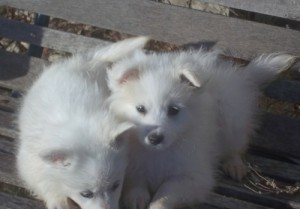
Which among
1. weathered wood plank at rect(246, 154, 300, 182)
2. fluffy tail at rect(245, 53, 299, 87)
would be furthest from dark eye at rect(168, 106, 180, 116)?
fluffy tail at rect(245, 53, 299, 87)

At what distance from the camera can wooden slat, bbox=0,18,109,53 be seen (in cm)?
511

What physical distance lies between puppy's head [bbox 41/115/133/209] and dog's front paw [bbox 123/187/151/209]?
0.14 m

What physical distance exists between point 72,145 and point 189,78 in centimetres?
76

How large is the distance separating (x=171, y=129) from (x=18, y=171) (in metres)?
0.90

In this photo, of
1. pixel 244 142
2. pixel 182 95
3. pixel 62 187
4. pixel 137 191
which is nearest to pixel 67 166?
pixel 62 187

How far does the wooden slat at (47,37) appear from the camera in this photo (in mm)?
5105

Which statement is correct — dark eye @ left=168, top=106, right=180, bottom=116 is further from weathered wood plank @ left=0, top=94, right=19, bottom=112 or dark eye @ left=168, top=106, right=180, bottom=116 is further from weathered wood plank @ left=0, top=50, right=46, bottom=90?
weathered wood plank @ left=0, top=50, right=46, bottom=90

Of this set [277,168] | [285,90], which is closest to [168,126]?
[277,168]

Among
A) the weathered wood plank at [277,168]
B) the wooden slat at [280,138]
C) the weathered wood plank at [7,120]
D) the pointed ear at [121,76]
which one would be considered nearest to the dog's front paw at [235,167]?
the weathered wood plank at [277,168]

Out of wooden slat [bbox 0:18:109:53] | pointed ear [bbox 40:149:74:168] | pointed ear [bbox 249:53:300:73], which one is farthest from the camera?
wooden slat [bbox 0:18:109:53]

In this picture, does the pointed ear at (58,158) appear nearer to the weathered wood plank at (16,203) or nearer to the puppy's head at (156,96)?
the weathered wood plank at (16,203)

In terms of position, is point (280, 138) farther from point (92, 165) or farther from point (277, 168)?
point (92, 165)

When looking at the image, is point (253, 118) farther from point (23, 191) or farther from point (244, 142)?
point (23, 191)

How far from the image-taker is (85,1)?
5.05 metres
